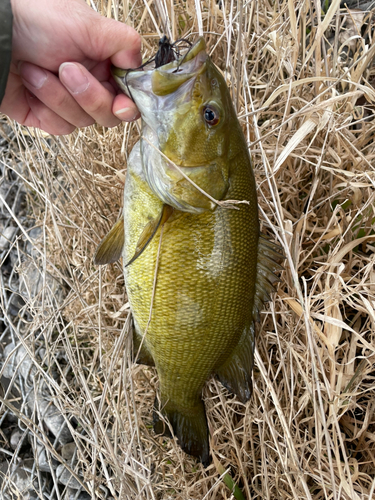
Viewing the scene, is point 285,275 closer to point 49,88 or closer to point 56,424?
point 49,88

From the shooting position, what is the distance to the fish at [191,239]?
1312 mm

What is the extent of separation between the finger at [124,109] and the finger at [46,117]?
0.35m

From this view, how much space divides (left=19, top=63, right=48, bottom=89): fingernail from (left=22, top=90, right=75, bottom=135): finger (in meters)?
0.20

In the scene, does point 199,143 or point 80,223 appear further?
point 80,223

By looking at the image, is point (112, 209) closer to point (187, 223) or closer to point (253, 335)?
point (187, 223)

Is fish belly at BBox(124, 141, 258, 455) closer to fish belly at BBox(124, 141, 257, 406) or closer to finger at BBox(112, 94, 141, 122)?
fish belly at BBox(124, 141, 257, 406)

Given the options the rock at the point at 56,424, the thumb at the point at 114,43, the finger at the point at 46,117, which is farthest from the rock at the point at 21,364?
the thumb at the point at 114,43

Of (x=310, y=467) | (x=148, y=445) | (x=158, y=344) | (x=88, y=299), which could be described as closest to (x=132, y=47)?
(x=158, y=344)

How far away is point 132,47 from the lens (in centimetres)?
134

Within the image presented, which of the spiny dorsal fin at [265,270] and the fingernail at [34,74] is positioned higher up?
the fingernail at [34,74]

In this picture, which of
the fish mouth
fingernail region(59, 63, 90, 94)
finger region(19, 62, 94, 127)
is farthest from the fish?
finger region(19, 62, 94, 127)

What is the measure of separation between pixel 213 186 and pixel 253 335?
2.37 ft

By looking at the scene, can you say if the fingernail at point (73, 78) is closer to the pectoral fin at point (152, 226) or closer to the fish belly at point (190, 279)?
the fish belly at point (190, 279)

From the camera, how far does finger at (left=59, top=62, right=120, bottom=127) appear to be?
134 centimetres
